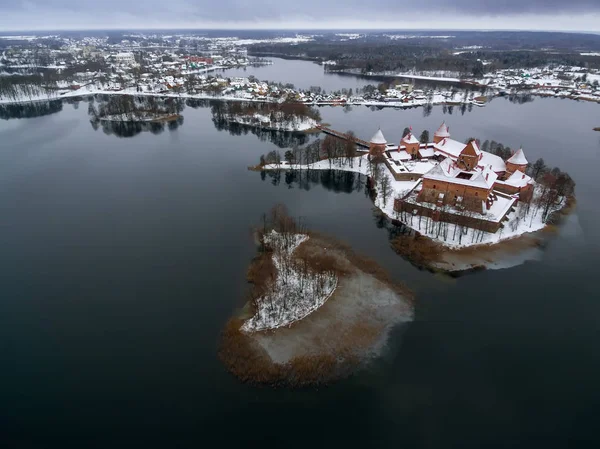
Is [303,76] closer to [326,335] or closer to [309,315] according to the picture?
[309,315]

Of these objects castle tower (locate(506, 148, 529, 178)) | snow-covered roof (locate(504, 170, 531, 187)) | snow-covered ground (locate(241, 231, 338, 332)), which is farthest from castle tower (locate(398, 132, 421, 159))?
snow-covered ground (locate(241, 231, 338, 332))

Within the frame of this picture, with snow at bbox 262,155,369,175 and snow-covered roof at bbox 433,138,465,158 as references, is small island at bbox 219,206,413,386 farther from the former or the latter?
snow-covered roof at bbox 433,138,465,158

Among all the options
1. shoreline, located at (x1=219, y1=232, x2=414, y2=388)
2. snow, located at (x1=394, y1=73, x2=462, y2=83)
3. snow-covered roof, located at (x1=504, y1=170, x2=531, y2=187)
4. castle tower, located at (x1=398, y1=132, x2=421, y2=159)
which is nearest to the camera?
shoreline, located at (x1=219, y1=232, x2=414, y2=388)

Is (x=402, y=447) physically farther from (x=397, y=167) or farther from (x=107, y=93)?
(x=107, y=93)

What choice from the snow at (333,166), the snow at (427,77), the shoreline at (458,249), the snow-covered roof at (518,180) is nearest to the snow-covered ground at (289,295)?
the shoreline at (458,249)

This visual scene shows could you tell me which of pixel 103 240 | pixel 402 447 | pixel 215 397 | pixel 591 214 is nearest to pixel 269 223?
pixel 103 240

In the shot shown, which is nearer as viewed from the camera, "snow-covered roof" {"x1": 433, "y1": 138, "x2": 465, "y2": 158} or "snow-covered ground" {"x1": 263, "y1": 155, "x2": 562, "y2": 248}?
"snow-covered ground" {"x1": 263, "y1": 155, "x2": 562, "y2": 248}

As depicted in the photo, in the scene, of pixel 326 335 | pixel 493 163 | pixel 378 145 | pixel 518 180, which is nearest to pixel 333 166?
pixel 378 145
